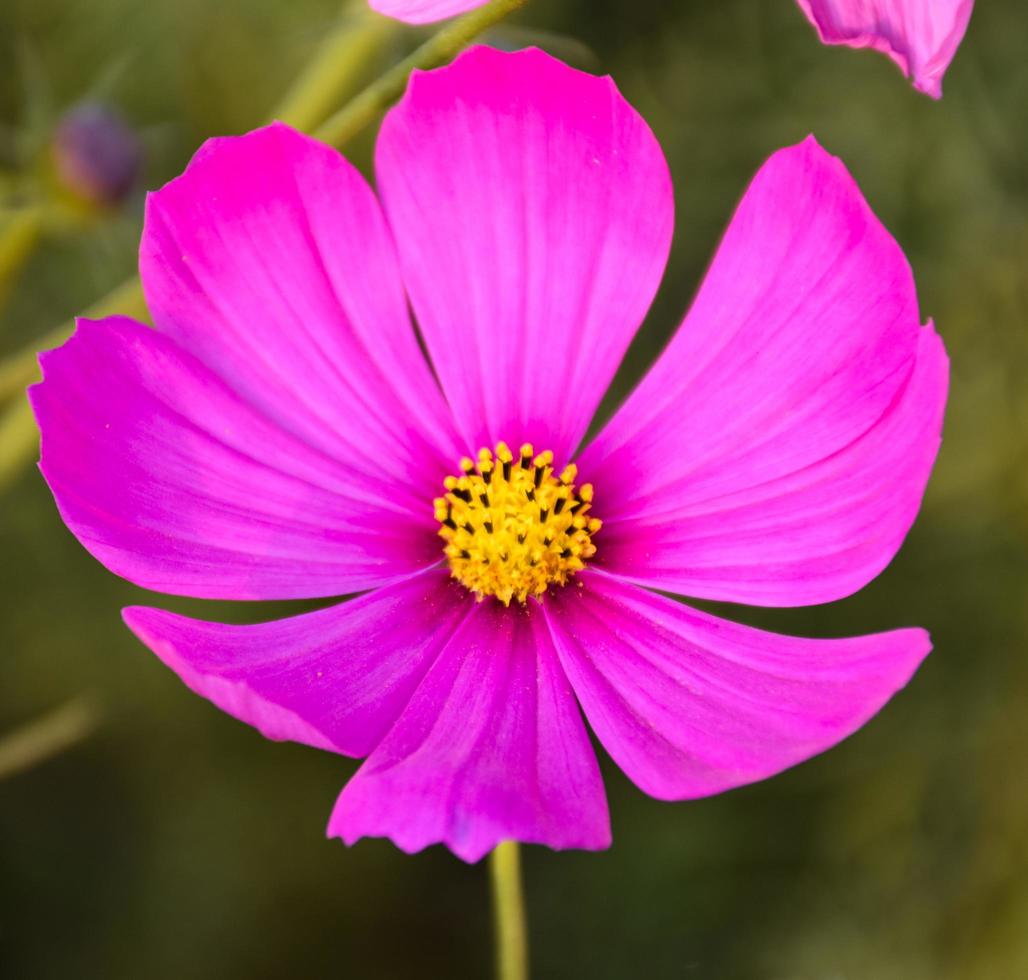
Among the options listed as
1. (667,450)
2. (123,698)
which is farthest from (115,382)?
(123,698)

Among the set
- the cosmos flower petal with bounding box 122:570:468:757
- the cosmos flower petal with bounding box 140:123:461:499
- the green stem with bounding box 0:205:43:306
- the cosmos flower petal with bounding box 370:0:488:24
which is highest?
the green stem with bounding box 0:205:43:306

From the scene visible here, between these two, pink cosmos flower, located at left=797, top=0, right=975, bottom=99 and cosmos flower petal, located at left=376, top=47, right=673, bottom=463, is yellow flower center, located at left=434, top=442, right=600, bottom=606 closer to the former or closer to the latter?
cosmos flower petal, located at left=376, top=47, right=673, bottom=463

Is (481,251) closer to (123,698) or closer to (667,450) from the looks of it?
(667,450)

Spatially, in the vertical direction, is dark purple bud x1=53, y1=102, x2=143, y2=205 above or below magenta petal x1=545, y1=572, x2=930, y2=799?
above

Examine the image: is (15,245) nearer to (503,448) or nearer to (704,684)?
(503,448)

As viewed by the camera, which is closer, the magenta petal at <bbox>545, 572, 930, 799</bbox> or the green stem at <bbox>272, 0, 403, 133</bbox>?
the magenta petal at <bbox>545, 572, 930, 799</bbox>

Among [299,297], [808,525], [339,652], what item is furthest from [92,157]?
[808,525]

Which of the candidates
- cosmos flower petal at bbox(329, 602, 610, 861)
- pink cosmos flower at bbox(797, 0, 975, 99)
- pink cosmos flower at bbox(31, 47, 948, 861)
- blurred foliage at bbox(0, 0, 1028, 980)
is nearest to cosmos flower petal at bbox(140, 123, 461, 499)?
pink cosmos flower at bbox(31, 47, 948, 861)
